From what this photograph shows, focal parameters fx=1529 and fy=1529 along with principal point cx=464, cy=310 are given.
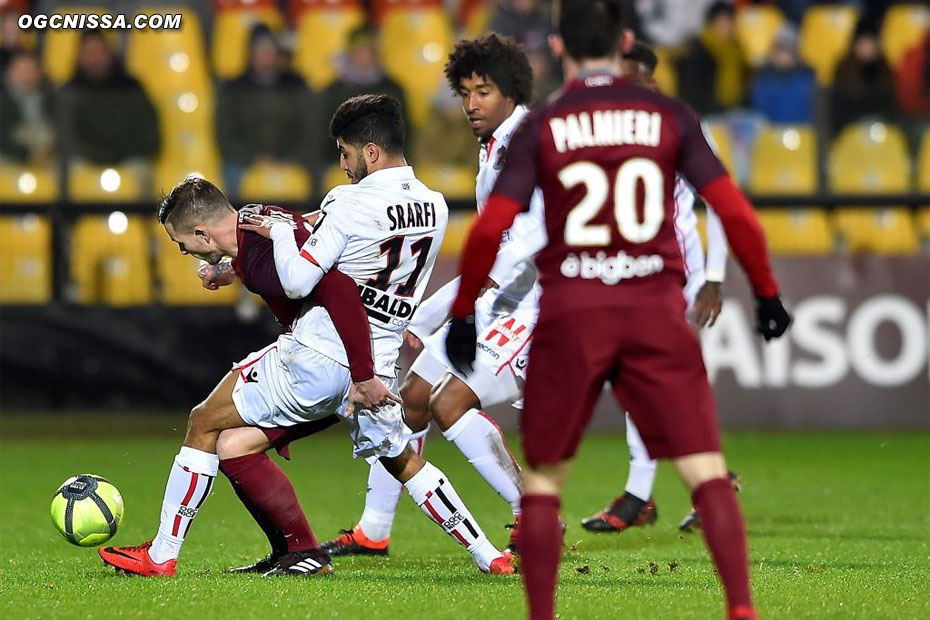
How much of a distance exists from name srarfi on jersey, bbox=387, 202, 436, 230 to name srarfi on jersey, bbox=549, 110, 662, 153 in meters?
1.63

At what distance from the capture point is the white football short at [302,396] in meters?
5.84

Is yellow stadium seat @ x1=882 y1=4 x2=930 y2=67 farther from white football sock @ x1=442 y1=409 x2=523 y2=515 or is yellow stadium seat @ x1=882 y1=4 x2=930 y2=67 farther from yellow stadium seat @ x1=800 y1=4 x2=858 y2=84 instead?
white football sock @ x1=442 y1=409 x2=523 y2=515

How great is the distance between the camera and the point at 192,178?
5965 millimetres

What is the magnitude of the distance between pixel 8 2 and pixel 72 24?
0.82m

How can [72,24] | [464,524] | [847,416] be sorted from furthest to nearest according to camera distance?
1. [72,24]
2. [847,416]
3. [464,524]

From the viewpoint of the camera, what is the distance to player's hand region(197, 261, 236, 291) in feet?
19.4

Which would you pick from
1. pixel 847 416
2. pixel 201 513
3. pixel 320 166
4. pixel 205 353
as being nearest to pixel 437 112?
pixel 320 166

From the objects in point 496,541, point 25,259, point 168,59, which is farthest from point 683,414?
point 168,59

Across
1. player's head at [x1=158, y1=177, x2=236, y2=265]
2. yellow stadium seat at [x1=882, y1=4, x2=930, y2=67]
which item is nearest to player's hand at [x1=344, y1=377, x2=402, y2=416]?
player's head at [x1=158, y1=177, x2=236, y2=265]

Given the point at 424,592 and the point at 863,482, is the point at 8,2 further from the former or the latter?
the point at 424,592

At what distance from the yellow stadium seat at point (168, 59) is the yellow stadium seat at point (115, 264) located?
170 cm

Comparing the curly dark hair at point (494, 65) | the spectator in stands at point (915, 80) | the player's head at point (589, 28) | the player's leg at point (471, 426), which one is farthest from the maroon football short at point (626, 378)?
the spectator in stands at point (915, 80)

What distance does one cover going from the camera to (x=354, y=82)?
12.6 m

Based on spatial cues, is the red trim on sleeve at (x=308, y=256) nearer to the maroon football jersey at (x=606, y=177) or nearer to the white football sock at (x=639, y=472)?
the maroon football jersey at (x=606, y=177)
